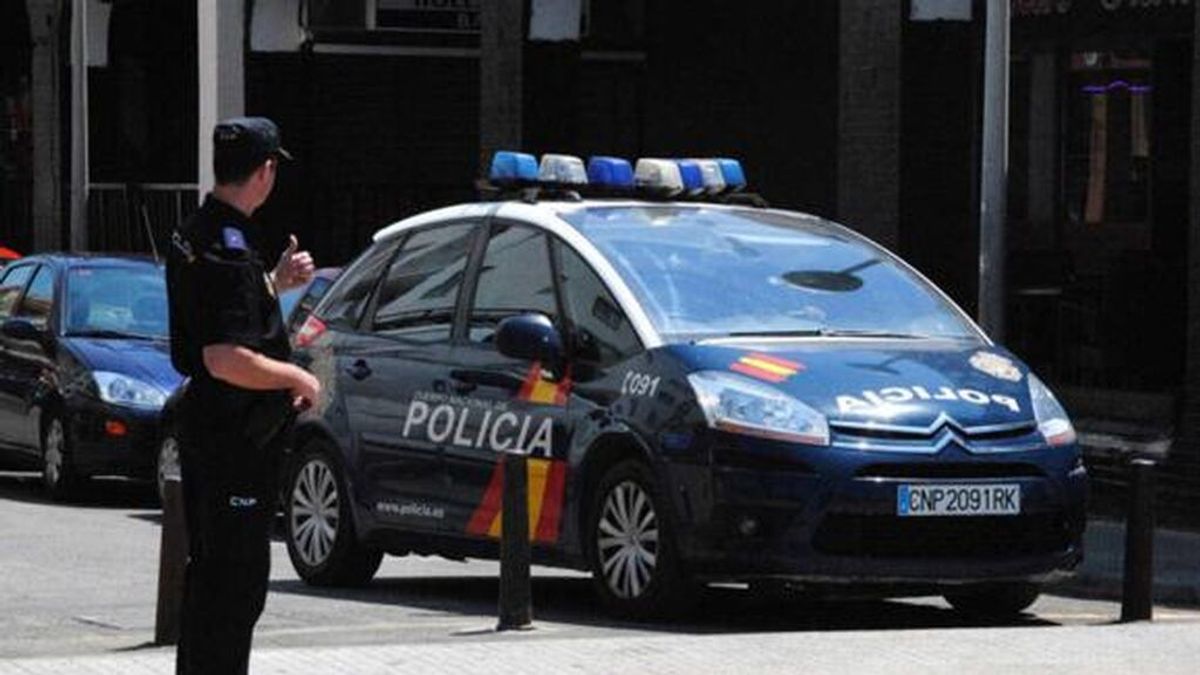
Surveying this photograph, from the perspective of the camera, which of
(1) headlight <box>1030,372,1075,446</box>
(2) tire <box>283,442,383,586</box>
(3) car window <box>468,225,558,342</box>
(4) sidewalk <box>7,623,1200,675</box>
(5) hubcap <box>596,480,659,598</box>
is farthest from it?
(2) tire <box>283,442,383,586</box>

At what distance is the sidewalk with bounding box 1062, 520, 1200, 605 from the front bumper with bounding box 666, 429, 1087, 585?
2.90 meters

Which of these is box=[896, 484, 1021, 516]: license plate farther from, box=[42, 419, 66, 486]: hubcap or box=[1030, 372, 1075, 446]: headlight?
box=[42, 419, 66, 486]: hubcap

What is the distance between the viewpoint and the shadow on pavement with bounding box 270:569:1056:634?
12.1m

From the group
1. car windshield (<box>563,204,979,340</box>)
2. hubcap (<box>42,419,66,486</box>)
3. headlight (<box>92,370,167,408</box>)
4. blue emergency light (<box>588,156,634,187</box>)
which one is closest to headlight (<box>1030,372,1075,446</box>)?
car windshield (<box>563,204,979,340</box>)

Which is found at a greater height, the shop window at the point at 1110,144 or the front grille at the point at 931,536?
the shop window at the point at 1110,144

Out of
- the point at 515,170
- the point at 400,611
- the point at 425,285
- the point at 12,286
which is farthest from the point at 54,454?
the point at 400,611

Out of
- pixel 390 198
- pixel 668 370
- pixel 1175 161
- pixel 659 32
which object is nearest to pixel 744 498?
pixel 668 370

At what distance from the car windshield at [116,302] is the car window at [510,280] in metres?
6.83

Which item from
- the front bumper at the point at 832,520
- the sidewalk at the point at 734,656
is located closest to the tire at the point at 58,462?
the front bumper at the point at 832,520

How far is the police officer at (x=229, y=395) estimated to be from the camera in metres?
7.70

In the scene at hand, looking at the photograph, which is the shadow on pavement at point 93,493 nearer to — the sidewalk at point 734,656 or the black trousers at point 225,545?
the sidewalk at point 734,656

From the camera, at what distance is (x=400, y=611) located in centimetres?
1270

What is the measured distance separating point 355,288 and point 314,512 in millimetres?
1075

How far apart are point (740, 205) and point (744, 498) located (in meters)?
2.45
